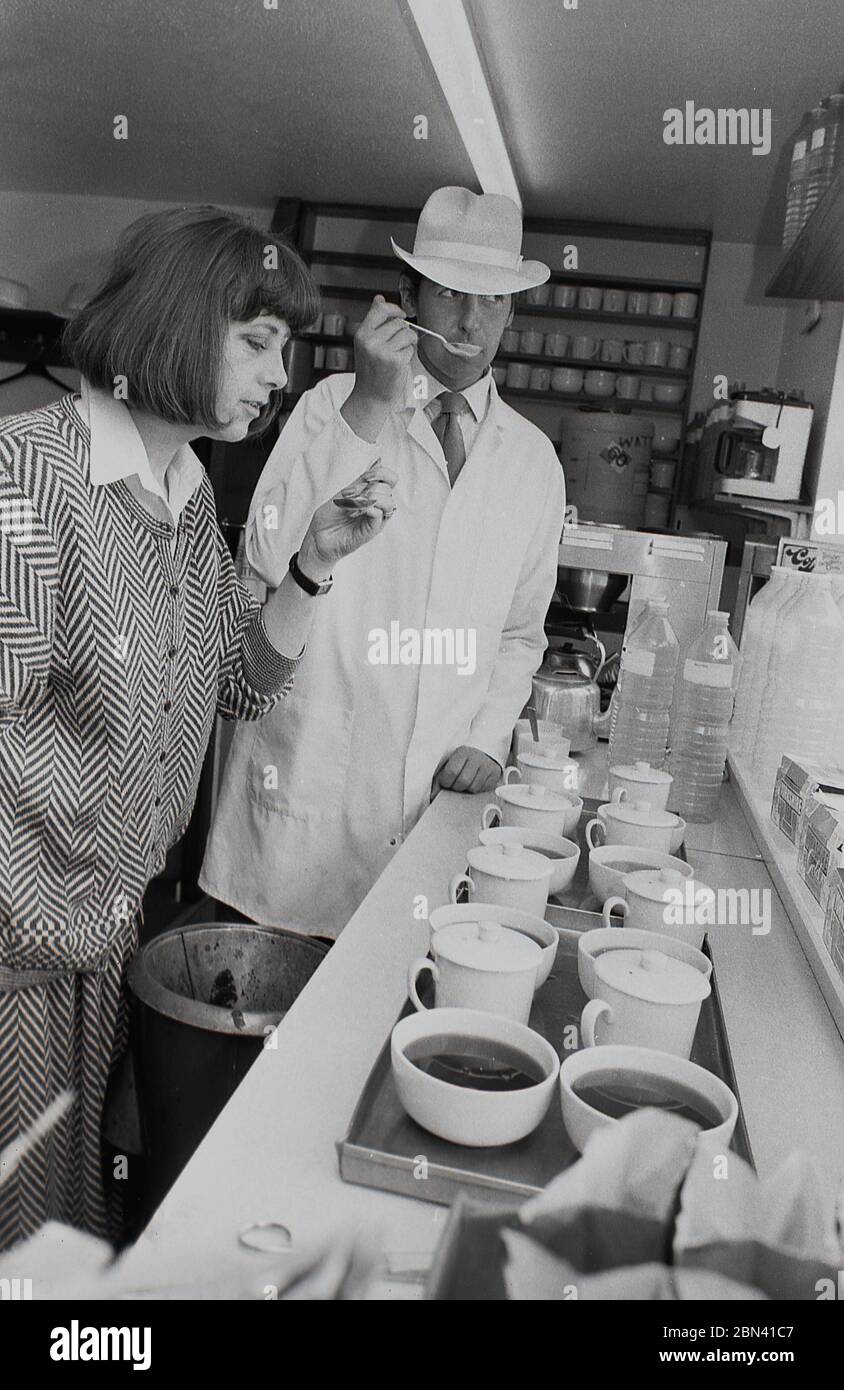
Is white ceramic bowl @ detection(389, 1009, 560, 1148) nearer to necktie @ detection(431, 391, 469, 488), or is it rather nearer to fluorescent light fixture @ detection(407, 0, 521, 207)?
necktie @ detection(431, 391, 469, 488)

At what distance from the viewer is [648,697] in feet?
7.77

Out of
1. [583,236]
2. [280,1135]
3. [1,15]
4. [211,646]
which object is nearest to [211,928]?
[211,646]

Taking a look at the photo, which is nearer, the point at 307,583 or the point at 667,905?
the point at 667,905

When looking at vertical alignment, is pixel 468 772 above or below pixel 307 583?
below

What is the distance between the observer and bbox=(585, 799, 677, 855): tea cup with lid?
1.55 meters

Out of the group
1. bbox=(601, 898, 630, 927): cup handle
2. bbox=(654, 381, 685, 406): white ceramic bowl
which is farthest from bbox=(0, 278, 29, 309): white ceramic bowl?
bbox=(601, 898, 630, 927): cup handle

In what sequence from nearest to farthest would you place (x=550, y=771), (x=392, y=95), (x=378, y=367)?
(x=550, y=771), (x=378, y=367), (x=392, y=95)

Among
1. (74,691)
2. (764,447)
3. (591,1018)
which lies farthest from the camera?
(764,447)

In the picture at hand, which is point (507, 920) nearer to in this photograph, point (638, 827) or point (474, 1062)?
point (474, 1062)

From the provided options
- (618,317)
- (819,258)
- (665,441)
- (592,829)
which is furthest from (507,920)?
(618,317)

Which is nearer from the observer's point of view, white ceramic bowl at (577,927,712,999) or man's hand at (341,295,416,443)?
white ceramic bowl at (577,927,712,999)

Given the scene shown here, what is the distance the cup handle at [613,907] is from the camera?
4.11 ft

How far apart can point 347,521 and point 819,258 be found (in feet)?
4.80

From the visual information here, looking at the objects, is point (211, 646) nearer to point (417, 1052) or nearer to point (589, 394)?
point (417, 1052)
